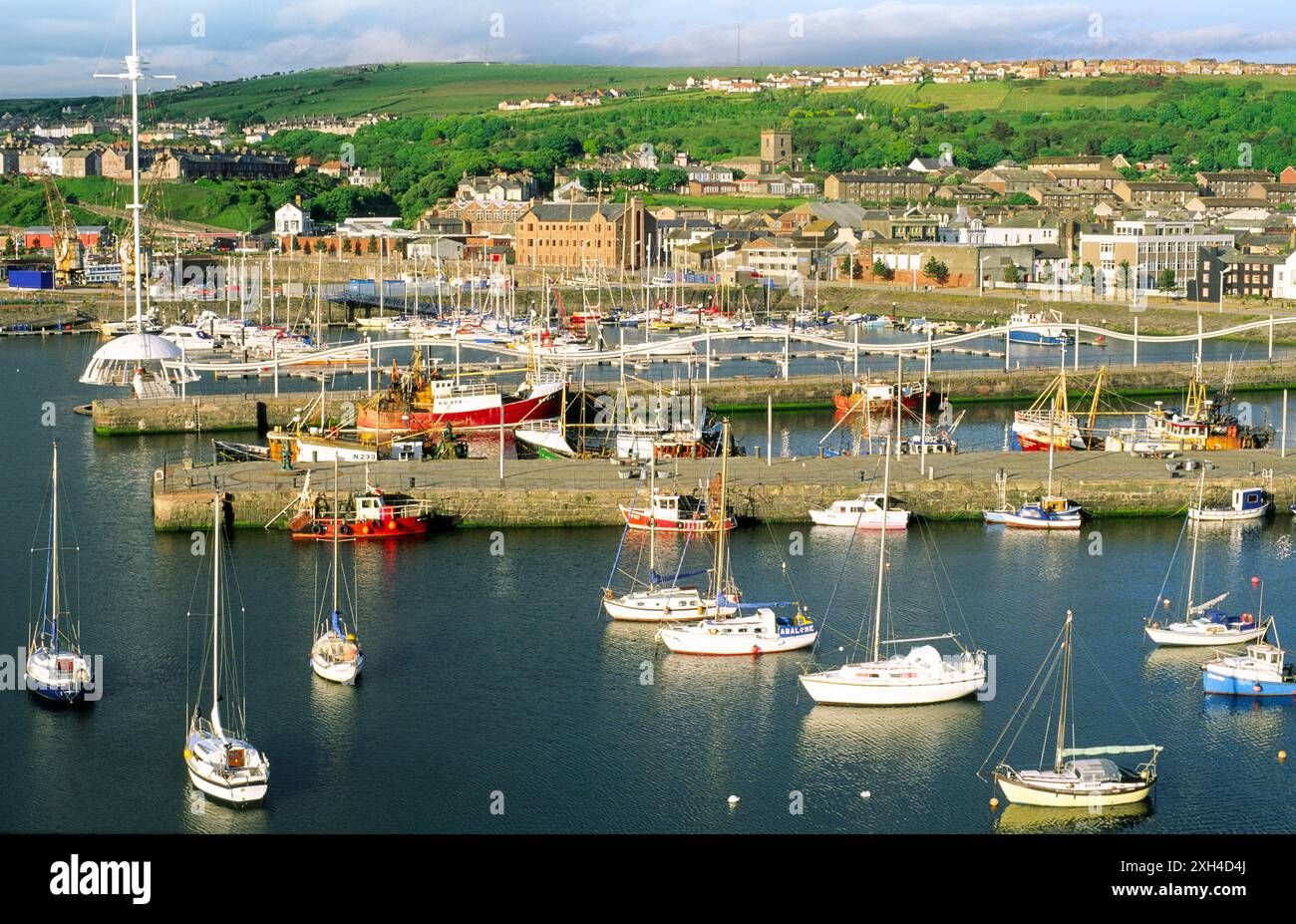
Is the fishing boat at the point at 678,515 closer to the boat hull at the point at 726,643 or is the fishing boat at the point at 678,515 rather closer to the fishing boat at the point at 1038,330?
the boat hull at the point at 726,643

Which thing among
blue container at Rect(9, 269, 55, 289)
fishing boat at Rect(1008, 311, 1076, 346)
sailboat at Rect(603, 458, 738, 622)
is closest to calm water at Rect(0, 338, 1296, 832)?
sailboat at Rect(603, 458, 738, 622)

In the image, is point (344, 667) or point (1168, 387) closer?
point (344, 667)

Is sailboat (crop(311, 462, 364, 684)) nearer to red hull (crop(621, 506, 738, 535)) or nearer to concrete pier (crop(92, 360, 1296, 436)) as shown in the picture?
red hull (crop(621, 506, 738, 535))

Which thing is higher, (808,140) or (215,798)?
(808,140)

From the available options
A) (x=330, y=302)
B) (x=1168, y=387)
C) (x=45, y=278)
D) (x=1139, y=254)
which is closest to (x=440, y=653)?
(x=1168, y=387)

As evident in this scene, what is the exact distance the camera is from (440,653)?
12.4m

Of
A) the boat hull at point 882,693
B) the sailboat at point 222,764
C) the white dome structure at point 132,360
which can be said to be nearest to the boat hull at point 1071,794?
the boat hull at point 882,693

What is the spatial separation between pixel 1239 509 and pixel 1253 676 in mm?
4975

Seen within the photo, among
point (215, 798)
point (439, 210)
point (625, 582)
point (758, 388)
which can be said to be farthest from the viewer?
point (439, 210)

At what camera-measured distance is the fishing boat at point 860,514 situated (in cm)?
1587

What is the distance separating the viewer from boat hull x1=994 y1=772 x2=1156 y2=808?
989cm

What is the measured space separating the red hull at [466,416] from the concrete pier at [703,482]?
3.29 metres

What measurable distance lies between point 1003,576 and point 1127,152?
186 feet

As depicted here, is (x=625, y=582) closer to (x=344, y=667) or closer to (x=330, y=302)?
(x=344, y=667)
